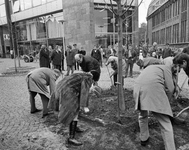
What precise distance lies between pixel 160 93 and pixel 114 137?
131 centimetres

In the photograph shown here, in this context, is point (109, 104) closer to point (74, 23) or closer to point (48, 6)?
point (74, 23)

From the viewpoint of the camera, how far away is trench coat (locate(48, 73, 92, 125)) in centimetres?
294

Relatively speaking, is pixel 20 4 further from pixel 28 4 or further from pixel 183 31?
pixel 183 31

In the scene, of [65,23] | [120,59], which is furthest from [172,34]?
[120,59]

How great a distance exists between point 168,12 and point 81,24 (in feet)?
78.1

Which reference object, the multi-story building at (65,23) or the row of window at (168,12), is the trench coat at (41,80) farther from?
the row of window at (168,12)

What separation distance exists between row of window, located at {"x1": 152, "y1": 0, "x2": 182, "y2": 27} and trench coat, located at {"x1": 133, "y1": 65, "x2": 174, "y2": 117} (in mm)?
28185

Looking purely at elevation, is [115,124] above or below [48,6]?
below

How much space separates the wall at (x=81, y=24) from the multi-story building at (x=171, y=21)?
799 centimetres

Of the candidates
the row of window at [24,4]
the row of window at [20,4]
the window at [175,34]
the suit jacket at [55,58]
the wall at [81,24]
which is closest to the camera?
the suit jacket at [55,58]

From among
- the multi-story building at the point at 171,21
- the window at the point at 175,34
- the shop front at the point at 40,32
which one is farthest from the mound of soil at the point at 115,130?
the window at the point at 175,34

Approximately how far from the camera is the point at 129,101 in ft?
16.5

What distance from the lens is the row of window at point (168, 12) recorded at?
27.9m

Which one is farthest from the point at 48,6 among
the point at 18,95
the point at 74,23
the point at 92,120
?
the point at 92,120
